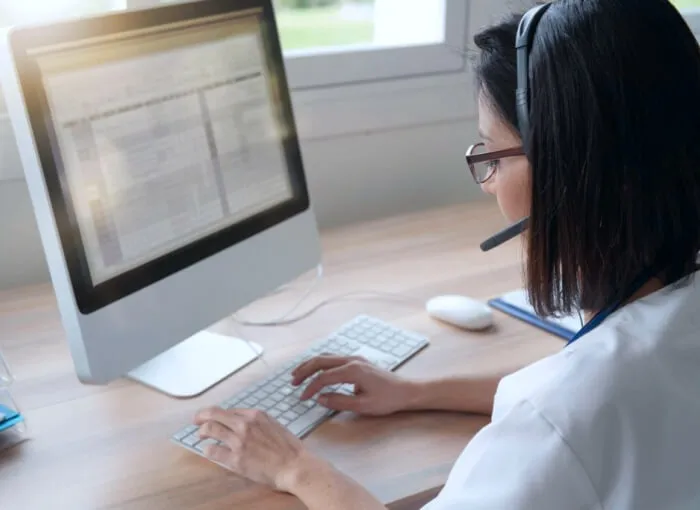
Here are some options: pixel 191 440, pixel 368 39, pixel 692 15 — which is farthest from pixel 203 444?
pixel 692 15

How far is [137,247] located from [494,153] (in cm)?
41

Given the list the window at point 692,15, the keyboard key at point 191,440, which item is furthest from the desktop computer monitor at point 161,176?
the window at point 692,15

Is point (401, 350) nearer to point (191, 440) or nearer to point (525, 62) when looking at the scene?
point (191, 440)

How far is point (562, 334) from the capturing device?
3.71ft

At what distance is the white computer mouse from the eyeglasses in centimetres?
28

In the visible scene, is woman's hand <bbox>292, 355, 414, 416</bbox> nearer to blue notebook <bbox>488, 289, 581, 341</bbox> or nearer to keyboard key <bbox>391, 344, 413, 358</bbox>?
keyboard key <bbox>391, 344, 413, 358</bbox>

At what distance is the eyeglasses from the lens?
0.82 meters

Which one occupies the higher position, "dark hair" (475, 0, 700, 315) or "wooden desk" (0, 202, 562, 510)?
"dark hair" (475, 0, 700, 315)

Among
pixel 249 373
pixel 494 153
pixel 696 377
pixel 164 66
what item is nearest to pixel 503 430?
pixel 696 377

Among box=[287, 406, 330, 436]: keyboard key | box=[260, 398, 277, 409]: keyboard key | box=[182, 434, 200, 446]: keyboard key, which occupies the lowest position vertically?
box=[287, 406, 330, 436]: keyboard key

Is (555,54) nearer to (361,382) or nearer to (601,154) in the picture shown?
(601,154)

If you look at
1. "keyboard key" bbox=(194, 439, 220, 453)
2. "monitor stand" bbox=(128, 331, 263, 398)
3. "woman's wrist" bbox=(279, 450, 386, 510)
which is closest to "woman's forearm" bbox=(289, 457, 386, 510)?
"woman's wrist" bbox=(279, 450, 386, 510)

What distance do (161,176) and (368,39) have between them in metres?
0.91

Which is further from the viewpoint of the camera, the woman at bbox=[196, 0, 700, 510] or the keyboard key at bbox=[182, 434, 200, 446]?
the keyboard key at bbox=[182, 434, 200, 446]
